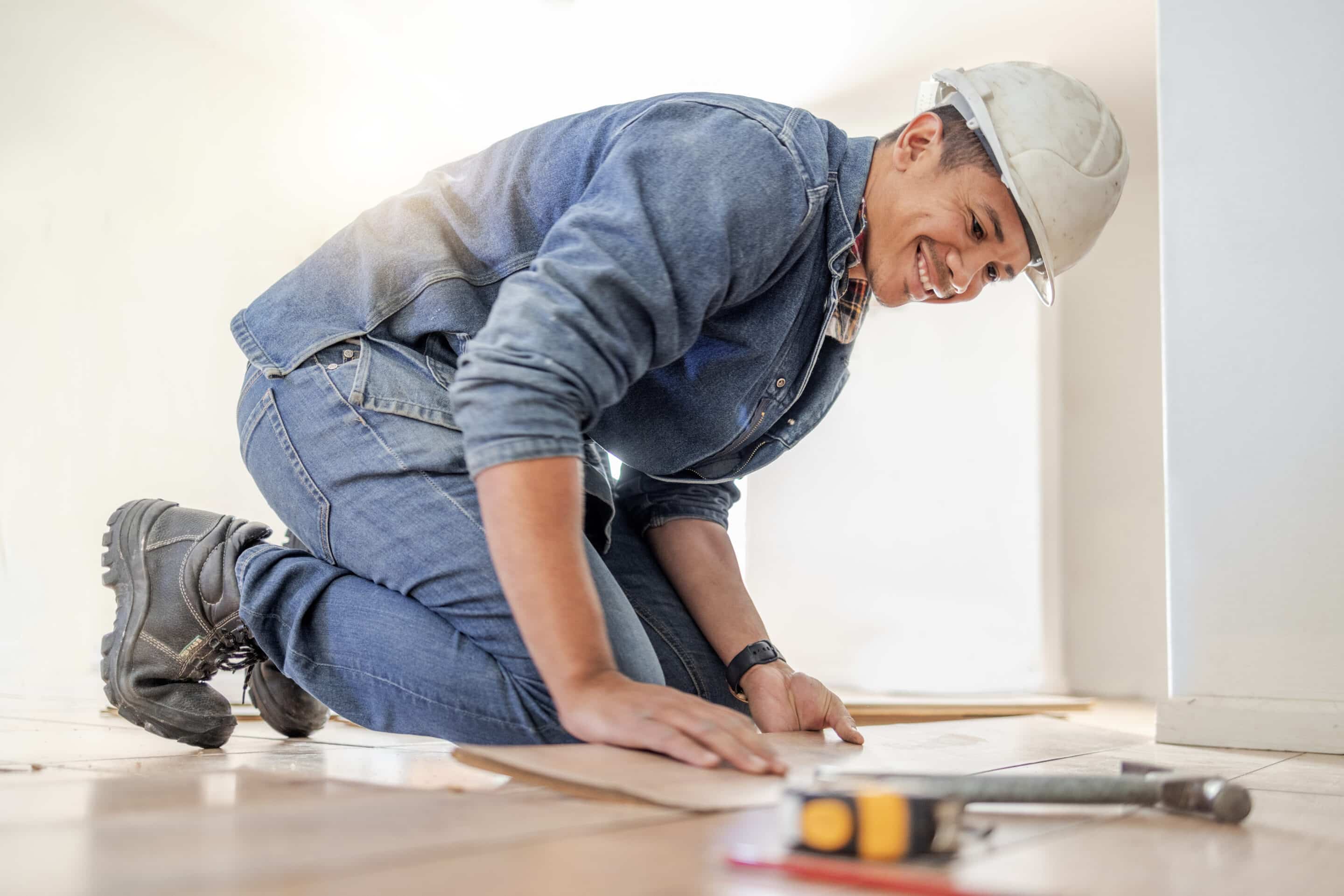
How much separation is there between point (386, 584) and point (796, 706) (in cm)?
52

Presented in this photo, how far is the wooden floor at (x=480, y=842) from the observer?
1.53 ft

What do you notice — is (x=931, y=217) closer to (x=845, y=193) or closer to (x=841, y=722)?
(x=845, y=193)

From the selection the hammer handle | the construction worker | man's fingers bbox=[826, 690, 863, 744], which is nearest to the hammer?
the hammer handle

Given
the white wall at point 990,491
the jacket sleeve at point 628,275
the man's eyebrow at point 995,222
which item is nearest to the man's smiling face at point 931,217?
the man's eyebrow at point 995,222

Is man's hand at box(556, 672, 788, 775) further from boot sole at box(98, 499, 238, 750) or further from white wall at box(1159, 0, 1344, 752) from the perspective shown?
white wall at box(1159, 0, 1344, 752)

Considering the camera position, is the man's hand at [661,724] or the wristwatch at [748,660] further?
the wristwatch at [748,660]

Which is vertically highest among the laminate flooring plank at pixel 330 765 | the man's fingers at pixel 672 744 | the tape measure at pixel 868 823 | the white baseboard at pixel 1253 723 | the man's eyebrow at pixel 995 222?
the man's eyebrow at pixel 995 222

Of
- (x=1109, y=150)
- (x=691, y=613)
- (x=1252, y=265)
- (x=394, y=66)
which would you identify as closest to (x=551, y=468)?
(x=691, y=613)

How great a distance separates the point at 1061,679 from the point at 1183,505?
254 centimetres

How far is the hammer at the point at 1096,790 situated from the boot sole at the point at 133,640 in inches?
34.5

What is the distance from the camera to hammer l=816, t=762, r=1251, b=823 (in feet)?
2.15

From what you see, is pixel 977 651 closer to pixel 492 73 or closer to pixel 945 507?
pixel 945 507

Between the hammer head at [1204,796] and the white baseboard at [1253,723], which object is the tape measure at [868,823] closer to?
the hammer head at [1204,796]

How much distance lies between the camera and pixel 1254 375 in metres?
1.81
